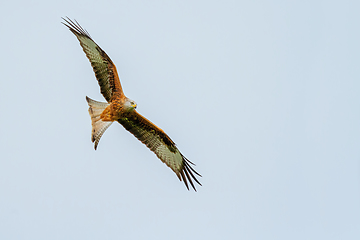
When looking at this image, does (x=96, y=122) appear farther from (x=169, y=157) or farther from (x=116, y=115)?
(x=169, y=157)

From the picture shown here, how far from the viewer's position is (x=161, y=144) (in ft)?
45.5

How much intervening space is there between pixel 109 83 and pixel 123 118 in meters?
0.86

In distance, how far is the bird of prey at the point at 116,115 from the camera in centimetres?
1284

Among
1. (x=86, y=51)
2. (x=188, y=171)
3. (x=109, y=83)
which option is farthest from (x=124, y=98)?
(x=188, y=171)

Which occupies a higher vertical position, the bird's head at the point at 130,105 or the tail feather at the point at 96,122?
the bird's head at the point at 130,105

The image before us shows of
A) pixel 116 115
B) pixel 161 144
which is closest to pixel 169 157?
pixel 161 144

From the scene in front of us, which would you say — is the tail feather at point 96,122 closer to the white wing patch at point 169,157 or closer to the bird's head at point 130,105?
the bird's head at point 130,105

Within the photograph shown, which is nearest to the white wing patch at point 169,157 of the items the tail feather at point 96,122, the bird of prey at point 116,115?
the bird of prey at point 116,115

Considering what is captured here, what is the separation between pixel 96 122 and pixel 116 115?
1.59 ft

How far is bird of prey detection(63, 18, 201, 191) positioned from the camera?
12.8 meters

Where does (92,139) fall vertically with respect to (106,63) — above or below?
below

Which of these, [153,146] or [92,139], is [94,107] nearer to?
[92,139]

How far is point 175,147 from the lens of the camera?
45.4ft

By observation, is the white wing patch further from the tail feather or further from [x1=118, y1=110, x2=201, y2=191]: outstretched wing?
the tail feather
